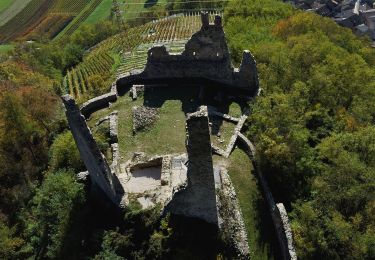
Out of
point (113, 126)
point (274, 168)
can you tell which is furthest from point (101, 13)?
point (274, 168)

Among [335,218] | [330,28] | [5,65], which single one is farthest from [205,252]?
[330,28]

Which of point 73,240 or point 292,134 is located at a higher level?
point 292,134

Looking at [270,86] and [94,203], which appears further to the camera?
[270,86]

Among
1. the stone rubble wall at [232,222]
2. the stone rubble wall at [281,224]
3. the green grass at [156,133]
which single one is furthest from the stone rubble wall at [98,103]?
the stone rubble wall at [232,222]

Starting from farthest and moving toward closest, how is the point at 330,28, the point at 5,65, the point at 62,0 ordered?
the point at 62,0 → the point at 330,28 → the point at 5,65

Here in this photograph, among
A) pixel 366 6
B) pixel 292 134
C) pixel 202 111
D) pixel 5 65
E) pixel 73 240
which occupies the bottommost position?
pixel 366 6

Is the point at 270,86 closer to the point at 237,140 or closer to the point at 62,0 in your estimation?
the point at 237,140

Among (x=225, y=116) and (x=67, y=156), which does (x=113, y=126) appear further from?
(x=225, y=116)

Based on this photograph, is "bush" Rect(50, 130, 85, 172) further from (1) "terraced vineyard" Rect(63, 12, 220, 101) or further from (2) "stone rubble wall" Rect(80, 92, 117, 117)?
(1) "terraced vineyard" Rect(63, 12, 220, 101)
